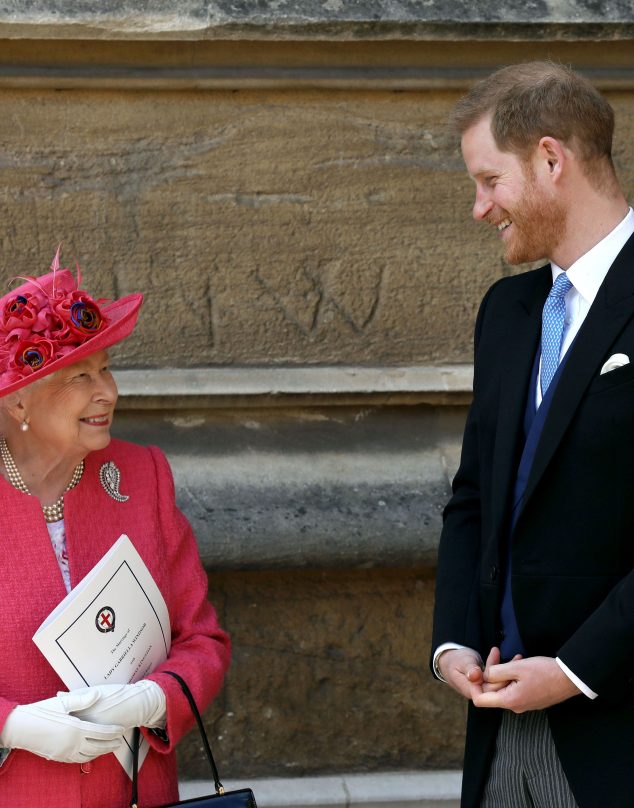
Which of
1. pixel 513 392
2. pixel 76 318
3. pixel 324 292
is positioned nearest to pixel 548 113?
pixel 513 392

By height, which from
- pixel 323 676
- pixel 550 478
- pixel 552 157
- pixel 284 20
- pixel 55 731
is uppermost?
pixel 284 20

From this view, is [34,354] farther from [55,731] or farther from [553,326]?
[553,326]

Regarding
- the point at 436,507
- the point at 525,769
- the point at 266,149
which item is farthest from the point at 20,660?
the point at 266,149

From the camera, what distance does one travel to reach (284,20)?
3.31m

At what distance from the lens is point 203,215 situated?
11.4ft

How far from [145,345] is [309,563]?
780 mm

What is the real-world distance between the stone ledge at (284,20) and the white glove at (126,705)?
1831 mm

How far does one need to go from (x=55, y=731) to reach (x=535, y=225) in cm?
125

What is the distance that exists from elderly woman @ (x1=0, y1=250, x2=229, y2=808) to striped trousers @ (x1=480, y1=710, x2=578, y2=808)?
0.59 meters

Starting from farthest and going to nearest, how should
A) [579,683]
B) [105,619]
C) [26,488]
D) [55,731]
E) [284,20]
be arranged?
[284,20]
[26,488]
[105,619]
[55,731]
[579,683]

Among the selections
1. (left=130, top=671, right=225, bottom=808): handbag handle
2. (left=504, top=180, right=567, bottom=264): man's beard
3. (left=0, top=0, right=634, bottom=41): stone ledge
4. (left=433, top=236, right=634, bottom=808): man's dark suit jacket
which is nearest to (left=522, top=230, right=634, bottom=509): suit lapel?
(left=433, top=236, right=634, bottom=808): man's dark suit jacket

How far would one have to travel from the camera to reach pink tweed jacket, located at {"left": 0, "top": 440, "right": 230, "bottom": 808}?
228 cm

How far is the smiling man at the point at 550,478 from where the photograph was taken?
206cm

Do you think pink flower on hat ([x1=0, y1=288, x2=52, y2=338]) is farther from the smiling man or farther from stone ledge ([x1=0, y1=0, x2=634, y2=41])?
stone ledge ([x1=0, y1=0, x2=634, y2=41])
